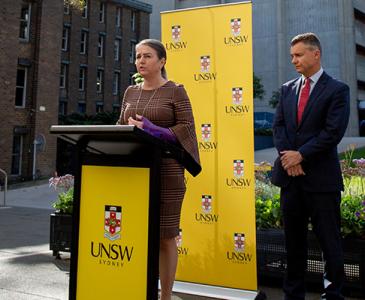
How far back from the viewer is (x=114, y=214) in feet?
8.04

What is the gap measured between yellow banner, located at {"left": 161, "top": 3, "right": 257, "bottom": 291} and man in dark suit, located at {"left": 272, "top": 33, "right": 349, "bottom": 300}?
28.9 inches

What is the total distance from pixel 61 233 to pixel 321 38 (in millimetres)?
40414

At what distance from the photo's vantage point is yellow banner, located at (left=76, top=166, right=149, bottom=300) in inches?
93.8

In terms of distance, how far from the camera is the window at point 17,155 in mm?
22547

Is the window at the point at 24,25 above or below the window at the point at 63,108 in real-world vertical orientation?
above

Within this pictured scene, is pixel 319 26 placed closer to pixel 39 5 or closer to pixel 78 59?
pixel 78 59

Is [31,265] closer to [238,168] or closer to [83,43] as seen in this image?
[238,168]

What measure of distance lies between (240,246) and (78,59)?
2896cm

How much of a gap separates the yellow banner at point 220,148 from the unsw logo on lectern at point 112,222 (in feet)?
6.35

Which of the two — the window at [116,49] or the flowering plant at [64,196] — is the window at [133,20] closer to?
the window at [116,49]

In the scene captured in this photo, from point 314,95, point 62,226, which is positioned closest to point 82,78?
point 62,226

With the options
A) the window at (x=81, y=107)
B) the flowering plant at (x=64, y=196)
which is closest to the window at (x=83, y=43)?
the window at (x=81, y=107)

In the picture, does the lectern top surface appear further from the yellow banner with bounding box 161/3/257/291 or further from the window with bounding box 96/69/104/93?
the window with bounding box 96/69/104/93

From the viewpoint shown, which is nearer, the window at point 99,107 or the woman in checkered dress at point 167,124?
the woman in checkered dress at point 167,124
